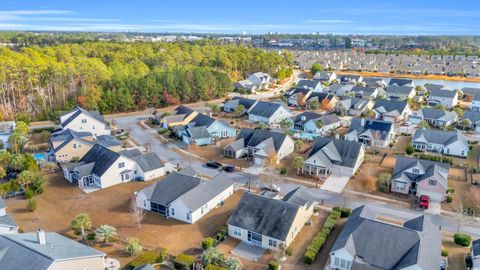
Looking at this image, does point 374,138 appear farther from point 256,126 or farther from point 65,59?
point 65,59

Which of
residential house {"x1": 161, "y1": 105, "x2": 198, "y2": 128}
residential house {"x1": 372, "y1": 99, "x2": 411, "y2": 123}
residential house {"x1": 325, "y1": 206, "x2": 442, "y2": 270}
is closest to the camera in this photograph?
residential house {"x1": 325, "y1": 206, "x2": 442, "y2": 270}

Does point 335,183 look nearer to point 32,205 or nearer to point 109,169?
point 109,169

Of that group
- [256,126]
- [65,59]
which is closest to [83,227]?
[256,126]

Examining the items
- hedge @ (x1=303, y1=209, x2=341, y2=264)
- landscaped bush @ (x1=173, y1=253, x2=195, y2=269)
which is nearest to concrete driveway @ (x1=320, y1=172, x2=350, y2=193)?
hedge @ (x1=303, y1=209, x2=341, y2=264)

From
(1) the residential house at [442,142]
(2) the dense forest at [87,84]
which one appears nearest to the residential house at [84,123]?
(2) the dense forest at [87,84]

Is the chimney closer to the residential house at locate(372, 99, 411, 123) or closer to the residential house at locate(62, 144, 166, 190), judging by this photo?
the residential house at locate(62, 144, 166, 190)

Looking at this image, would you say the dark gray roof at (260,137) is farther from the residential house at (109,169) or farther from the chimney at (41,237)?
the chimney at (41,237)
